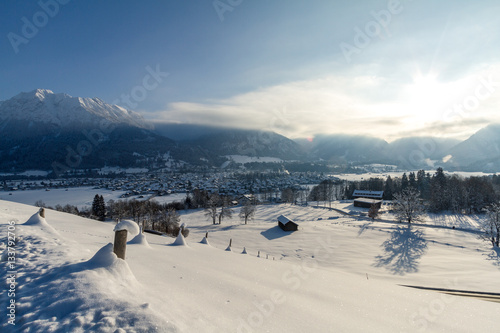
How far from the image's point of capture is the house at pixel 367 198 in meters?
69.4

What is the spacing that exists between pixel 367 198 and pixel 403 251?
5752 cm

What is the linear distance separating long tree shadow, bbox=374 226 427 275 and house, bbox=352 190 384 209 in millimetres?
36091

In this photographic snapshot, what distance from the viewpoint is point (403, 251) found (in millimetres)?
25594

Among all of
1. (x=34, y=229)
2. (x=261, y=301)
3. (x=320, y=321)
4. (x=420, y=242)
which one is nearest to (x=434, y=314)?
(x=320, y=321)

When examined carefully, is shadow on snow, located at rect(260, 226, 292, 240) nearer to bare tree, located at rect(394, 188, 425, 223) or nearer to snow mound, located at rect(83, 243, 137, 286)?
bare tree, located at rect(394, 188, 425, 223)

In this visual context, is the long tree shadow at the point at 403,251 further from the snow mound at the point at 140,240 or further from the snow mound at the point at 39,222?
the snow mound at the point at 39,222

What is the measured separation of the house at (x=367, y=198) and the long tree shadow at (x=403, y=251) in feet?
118

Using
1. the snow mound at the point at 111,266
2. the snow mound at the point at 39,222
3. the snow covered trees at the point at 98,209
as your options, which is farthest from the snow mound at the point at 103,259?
the snow covered trees at the point at 98,209

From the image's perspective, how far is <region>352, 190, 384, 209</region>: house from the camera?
69438 mm

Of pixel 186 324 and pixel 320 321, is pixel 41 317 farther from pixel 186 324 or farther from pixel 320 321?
pixel 320 321

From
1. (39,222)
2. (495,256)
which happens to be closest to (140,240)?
(39,222)

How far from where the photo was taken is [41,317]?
3.24 m

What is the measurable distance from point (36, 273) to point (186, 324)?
13.3 ft

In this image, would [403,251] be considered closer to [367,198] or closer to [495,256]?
[495,256]
